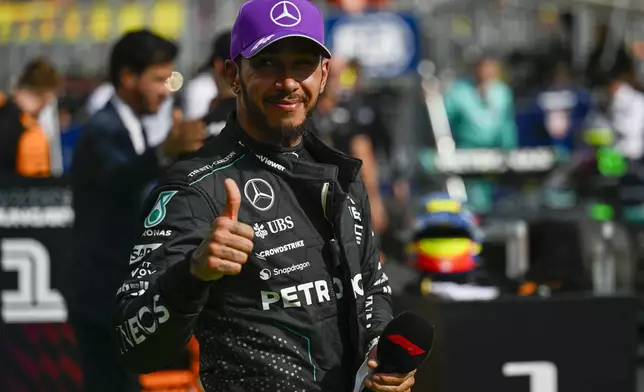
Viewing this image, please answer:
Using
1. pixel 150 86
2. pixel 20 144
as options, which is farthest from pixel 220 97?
pixel 20 144

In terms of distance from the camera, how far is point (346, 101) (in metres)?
12.2

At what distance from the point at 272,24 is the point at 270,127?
0.27 meters

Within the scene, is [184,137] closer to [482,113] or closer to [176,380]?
[176,380]

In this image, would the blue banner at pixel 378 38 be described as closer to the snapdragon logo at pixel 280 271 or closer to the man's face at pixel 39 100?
the man's face at pixel 39 100

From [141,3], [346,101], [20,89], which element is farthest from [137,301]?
[141,3]

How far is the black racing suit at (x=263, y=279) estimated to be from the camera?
11.0 feet

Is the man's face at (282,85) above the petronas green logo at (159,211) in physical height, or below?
above

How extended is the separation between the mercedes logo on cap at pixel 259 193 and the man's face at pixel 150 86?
255 cm

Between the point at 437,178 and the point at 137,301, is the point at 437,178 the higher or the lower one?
the lower one

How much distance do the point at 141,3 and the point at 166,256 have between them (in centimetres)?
1140

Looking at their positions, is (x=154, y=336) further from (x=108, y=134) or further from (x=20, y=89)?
(x=20, y=89)

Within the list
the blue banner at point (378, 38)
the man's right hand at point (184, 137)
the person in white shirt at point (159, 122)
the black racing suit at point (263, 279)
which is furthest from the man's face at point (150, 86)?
the blue banner at point (378, 38)

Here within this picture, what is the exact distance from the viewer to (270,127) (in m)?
→ 3.50

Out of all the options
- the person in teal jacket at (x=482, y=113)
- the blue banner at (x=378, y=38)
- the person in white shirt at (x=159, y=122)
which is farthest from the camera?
the blue banner at (x=378, y=38)
